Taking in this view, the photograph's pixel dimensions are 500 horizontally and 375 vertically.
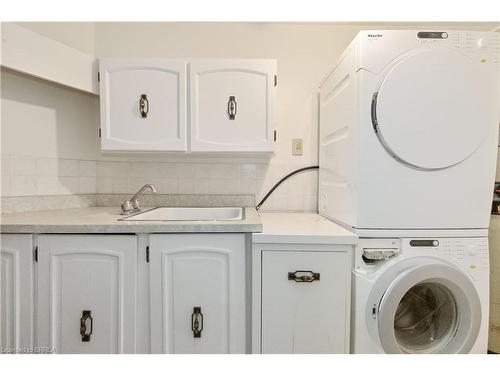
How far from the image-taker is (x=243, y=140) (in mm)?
1693

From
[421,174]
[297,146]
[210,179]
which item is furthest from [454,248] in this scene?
[210,179]

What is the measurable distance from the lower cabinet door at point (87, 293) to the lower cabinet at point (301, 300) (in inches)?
23.6

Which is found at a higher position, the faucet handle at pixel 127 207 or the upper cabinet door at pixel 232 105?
the upper cabinet door at pixel 232 105

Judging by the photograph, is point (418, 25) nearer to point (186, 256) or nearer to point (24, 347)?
point (186, 256)

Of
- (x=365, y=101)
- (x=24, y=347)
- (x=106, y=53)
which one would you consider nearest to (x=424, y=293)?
(x=365, y=101)

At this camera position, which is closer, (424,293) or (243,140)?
(424,293)

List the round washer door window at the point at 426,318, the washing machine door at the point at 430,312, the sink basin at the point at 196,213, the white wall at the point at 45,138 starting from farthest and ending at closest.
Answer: the sink basin at the point at 196,213 < the white wall at the point at 45,138 < the round washer door window at the point at 426,318 < the washing machine door at the point at 430,312

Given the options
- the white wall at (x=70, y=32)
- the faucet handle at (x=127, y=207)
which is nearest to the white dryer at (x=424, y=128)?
the faucet handle at (x=127, y=207)

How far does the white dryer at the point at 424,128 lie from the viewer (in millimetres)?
1212

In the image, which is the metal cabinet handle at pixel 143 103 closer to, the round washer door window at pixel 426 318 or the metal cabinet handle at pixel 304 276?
the metal cabinet handle at pixel 304 276

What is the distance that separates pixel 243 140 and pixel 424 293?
1.28 meters

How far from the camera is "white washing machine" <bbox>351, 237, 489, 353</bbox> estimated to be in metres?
1.21

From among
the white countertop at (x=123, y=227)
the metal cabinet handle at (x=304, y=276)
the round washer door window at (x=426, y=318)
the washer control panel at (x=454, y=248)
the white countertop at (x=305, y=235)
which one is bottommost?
the round washer door window at (x=426, y=318)

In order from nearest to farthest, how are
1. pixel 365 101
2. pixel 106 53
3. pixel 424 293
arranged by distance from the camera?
pixel 365 101 < pixel 424 293 < pixel 106 53
